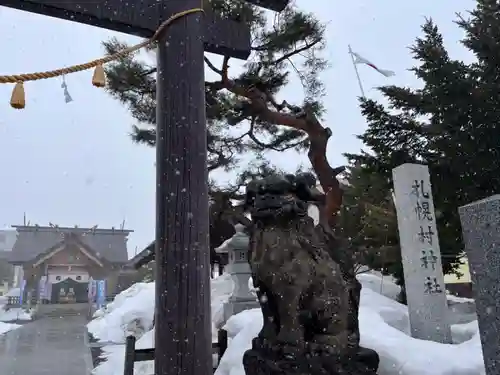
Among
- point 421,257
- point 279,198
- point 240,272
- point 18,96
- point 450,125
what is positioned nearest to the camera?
point 18,96

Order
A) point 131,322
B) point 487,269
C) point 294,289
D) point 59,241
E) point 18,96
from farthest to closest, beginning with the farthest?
point 59,241 → point 131,322 → point 294,289 → point 18,96 → point 487,269

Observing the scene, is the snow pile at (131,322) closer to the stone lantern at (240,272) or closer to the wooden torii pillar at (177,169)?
the stone lantern at (240,272)

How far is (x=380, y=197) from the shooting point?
9.76 m

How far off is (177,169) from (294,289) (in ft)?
4.38

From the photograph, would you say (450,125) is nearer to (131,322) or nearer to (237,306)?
(237,306)

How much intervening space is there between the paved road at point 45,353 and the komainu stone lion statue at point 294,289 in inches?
211

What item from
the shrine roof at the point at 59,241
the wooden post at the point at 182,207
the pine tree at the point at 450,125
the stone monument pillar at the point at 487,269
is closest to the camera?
the stone monument pillar at the point at 487,269

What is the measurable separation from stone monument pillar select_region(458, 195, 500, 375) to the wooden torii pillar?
141 centimetres

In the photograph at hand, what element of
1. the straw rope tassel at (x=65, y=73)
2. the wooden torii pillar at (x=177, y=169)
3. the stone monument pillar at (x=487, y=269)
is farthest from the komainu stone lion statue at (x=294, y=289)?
the straw rope tassel at (x=65, y=73)

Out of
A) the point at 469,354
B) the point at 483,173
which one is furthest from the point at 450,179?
the point at 469,354

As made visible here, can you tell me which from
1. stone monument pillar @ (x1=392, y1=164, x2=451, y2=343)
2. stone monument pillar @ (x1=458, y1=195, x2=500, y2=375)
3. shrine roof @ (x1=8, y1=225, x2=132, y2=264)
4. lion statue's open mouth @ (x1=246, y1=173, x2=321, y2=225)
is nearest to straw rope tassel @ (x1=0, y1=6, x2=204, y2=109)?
lion statue's open mouth @ (x1=246, y1=173, x2=321, y2=225)

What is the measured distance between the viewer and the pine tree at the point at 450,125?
20.7 feet

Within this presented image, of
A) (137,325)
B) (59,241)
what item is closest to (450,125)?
(137,325)

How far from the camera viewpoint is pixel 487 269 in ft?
6.57
